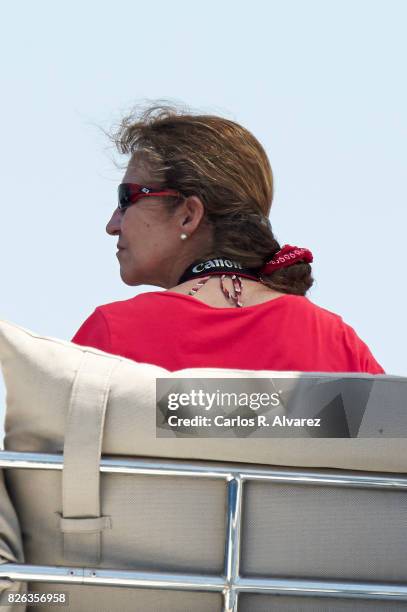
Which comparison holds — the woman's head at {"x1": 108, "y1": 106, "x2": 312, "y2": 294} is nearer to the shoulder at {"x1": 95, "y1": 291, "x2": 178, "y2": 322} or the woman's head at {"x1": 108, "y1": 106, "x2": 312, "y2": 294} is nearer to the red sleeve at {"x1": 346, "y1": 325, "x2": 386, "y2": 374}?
the red sleeve at {"x1": 346, "y1": 325, "x2": 386, "y2": 374}

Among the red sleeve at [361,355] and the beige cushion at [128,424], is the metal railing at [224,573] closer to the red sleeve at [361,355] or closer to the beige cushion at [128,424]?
the beige cushion at [128,424]

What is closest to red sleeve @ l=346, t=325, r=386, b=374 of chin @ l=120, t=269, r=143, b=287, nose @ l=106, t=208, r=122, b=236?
chin @ l=120, t=269, r=143, b=287

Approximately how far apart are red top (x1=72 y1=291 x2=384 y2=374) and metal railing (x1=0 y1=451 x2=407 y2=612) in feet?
2.42

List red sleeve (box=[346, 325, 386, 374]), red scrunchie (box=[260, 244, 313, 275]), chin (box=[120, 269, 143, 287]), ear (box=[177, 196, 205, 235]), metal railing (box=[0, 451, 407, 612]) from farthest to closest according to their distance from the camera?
chin (box=[120, 269, 143, 287])
ear (box=[177, 196, 205, 235])
red scrunchie (box=[260, 244, 313, 275])
red sleeve (box=[346, 325, 386, 374])
metal railing (box=[0, 451, 407, 612])

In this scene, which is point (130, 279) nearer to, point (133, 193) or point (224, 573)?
point (133, 193)

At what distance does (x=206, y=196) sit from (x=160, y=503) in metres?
1.74

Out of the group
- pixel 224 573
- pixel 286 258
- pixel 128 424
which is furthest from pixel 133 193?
pixel 224 573

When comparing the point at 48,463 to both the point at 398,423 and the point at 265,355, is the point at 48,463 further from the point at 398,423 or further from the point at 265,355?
the point at 265,355

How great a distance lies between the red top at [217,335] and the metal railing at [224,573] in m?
0.74

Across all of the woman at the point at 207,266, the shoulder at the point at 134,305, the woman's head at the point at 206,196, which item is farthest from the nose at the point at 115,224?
the shoulder at the point at 134,305

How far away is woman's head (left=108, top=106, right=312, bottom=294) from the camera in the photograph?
13.1ft

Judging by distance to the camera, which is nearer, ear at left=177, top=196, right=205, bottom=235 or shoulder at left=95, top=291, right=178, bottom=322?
shoulder at left=95, top=291, right=178, bottom=322

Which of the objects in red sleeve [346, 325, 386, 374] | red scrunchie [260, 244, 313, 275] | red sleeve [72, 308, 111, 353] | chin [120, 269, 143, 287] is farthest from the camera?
chin [120, 269, 143, 287]

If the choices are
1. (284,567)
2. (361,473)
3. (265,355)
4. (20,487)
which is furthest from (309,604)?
(265,355)
